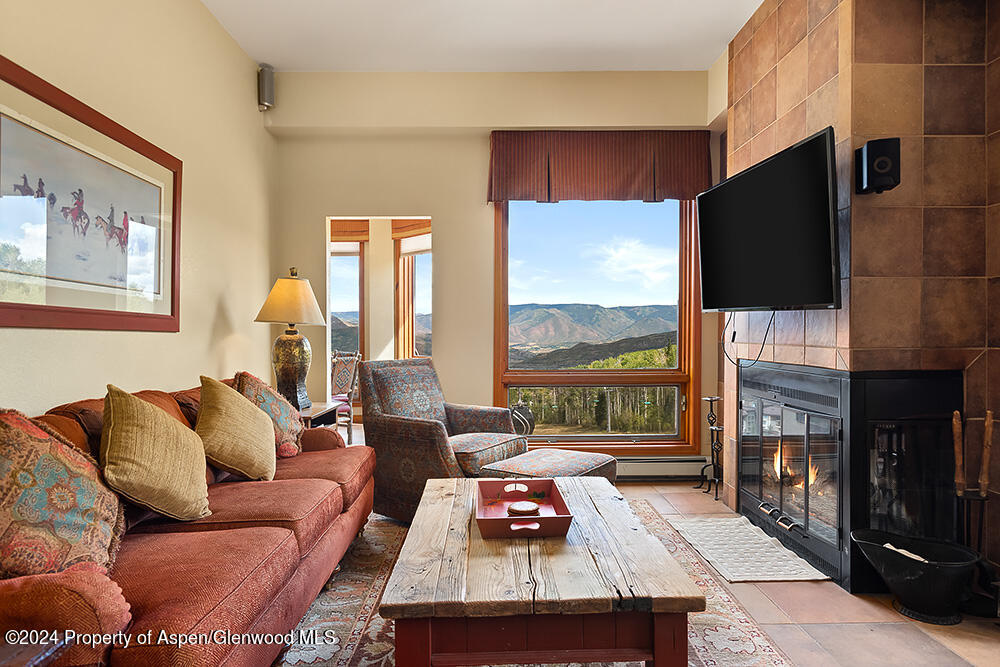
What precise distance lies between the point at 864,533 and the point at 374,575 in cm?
209

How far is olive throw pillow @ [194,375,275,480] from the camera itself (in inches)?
97.3

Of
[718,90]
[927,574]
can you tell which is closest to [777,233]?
[927,574]

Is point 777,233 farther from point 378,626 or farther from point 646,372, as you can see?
point 378,626

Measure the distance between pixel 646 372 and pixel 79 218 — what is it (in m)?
3.70

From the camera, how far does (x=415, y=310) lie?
699 cm

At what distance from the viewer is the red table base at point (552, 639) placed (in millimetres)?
1512

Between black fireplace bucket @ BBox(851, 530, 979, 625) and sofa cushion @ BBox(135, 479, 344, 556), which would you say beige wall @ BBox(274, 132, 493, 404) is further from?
black fireplace bucket @ BBox(851, 530, 979, 625)

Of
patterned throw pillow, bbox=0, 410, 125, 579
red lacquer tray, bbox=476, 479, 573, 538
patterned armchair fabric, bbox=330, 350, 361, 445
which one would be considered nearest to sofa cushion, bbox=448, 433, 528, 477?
red lacquer tray, bbox=476, 479, 573, 538

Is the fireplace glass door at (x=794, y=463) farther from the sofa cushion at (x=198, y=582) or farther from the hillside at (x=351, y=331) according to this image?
the hillside at (x=351, y=331)

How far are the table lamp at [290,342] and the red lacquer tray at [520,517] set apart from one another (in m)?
1.78

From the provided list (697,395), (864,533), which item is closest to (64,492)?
(864,533)

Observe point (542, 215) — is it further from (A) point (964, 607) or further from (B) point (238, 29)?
(A) point (964, 607)

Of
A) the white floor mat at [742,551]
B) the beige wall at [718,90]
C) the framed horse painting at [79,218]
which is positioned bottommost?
the white floor mat at [742,551]

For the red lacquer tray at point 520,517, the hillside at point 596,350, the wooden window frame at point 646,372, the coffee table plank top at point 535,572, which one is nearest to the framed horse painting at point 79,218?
the coffee table plank top at point 535,572
